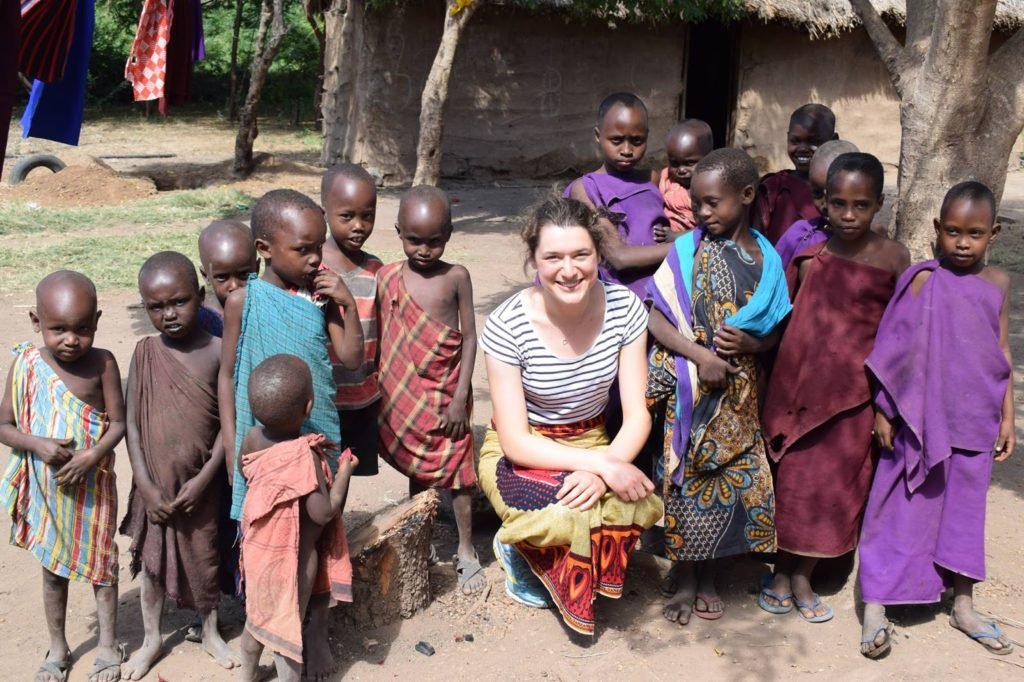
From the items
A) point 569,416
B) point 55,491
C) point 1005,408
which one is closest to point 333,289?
point 569,416

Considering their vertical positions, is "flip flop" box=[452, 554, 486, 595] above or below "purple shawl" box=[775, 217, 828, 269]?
below

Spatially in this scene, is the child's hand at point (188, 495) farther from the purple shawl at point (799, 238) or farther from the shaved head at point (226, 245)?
the purple shawl at point (799, 238)

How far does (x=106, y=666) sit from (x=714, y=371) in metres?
2.13

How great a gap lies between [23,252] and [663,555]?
6.81m

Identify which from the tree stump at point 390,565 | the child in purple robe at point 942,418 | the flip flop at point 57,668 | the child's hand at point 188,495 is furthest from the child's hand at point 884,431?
the flip flop at point 57,668

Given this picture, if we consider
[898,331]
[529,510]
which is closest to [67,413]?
[529,510]

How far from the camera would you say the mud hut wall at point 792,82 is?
13672 millimetres

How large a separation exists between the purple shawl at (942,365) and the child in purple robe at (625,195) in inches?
34.9

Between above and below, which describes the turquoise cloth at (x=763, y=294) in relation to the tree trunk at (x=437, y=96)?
below

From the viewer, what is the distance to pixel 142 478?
305 centimetres

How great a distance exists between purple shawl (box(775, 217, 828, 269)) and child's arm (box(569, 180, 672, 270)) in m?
0.41

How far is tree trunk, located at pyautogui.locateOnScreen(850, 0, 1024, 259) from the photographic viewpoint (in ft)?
13.0

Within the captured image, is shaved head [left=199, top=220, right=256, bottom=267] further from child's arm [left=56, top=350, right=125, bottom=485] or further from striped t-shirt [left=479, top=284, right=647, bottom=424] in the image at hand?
striped t-shirt [left=479, top=284, right=647, bottom=424]

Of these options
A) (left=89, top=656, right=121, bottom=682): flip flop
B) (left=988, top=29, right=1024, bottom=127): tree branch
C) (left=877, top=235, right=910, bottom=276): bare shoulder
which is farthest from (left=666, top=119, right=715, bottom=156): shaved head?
(left=89, top=656, right=121, bottom=682): flip flop
